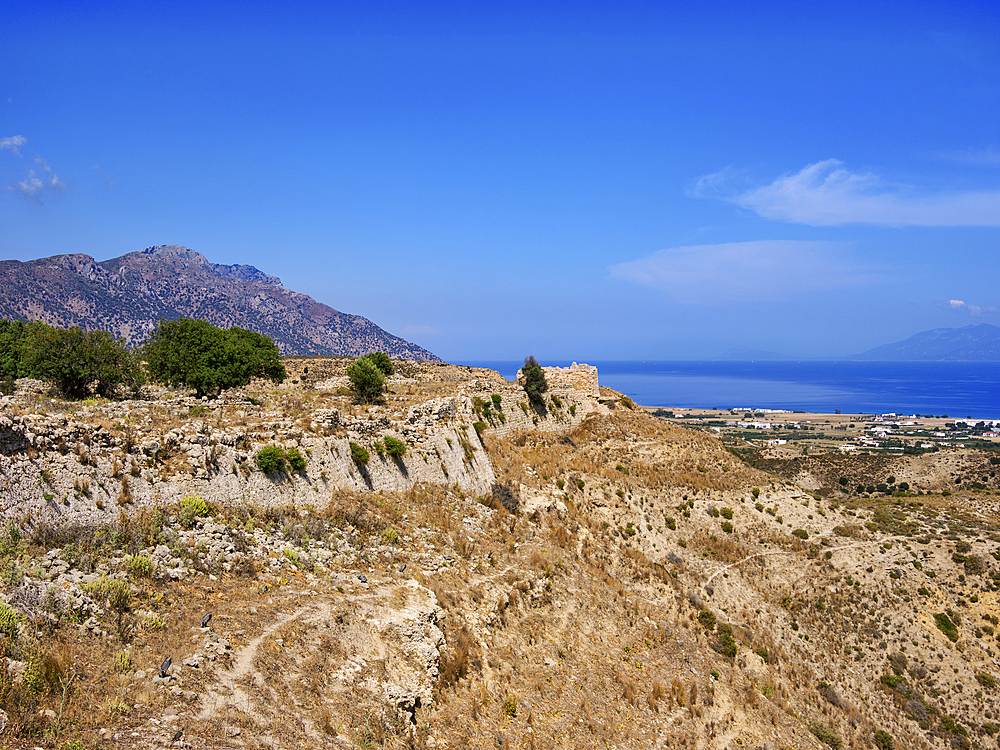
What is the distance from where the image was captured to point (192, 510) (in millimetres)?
13766

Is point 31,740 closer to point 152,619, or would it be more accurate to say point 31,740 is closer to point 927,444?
point 152,619

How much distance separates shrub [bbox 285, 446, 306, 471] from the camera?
56.6ft

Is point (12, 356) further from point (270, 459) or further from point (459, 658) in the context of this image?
Answer: point (459, 658)

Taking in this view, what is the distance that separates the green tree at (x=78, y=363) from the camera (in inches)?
1134

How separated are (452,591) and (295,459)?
256 inches

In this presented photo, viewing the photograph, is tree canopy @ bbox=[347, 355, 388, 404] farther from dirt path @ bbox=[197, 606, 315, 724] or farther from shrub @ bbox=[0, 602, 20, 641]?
shrub @ bbox=[0, 602, 20, 641]

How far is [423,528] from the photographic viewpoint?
1928 cm

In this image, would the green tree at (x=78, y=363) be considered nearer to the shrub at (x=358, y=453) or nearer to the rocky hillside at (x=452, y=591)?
the rocky hillside at (x=452, y=591)

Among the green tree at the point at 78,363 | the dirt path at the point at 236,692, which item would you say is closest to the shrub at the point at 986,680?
the dirt path at the point at 236,692

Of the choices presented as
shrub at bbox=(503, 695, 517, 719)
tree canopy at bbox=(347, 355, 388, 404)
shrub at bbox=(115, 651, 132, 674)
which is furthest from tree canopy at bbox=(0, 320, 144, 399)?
shrub at bbox=(503, 695, 517, 719)

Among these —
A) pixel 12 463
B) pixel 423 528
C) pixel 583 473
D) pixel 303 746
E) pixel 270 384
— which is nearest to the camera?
pixel 303 746

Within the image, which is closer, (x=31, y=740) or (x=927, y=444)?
(x=31, y=740)

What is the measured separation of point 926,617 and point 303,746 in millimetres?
30598

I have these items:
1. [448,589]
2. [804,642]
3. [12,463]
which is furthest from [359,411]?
[804,642]
